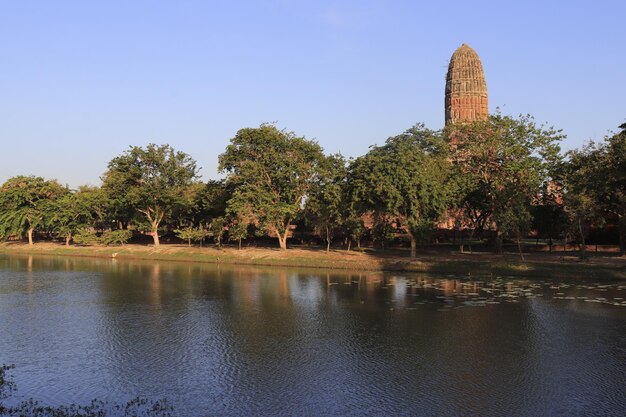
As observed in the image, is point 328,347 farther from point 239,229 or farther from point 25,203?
point 25,203

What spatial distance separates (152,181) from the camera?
67.2m

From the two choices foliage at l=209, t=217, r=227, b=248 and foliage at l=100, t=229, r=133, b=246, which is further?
foliage at l=100, t=229, r=133, b=246

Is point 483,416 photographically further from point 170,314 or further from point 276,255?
point 276,255

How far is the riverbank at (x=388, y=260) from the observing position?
41.9m

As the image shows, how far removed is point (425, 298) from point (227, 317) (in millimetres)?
11994

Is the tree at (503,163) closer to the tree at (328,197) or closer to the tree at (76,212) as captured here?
the tree at (328,197)

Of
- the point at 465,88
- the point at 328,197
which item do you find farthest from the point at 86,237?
the point at 465,88

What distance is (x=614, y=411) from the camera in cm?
1441

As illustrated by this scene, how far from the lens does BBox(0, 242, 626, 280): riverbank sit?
137ft

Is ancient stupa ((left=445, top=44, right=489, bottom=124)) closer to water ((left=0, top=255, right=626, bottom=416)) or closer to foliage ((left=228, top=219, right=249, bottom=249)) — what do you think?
foliage ((left=228, top=219, right=249, bottom=249))

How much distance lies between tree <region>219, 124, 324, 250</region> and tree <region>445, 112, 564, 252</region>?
16.4 meters

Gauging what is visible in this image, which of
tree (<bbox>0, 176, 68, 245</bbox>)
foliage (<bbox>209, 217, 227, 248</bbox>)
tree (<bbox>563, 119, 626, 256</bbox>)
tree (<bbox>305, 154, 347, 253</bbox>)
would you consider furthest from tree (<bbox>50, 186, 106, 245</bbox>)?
tree (<bbox>563, 119, 626, 256</bbox>)

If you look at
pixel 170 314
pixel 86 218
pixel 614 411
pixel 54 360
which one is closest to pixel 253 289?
pixel 170 314

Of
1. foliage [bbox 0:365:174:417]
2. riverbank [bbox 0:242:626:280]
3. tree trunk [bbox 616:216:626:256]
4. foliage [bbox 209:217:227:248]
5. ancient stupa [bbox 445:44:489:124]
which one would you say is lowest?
foliage [bbox 0:365:174:417]
